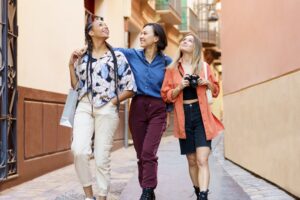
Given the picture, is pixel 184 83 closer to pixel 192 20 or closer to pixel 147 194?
pixel 147 194

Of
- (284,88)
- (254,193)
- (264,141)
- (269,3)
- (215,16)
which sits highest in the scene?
(215,16)

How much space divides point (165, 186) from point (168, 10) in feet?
48.4

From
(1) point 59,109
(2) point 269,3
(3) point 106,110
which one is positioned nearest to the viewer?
(3) point 106,110

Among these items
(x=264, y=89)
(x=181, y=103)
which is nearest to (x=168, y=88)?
(x=181, y=103)

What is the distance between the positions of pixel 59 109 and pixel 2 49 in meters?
2.92

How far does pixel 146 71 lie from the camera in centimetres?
574

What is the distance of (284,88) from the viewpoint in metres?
6.71

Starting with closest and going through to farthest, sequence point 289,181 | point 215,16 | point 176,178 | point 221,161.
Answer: point 289,181 < point 176,178 < point 221,161 < point 215,16

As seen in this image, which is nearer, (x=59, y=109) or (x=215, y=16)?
(x=59, y=109)

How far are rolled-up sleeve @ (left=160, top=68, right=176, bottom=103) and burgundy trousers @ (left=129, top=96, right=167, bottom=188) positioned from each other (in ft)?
0.58

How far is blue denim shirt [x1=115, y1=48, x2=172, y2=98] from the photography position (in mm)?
5703

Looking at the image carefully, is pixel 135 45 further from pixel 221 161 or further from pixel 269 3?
pixel 269 3

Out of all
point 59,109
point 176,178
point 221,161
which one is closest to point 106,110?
point 176,178

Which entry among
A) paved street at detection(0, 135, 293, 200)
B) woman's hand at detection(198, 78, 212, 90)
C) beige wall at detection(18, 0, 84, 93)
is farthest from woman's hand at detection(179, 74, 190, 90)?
beige wall at detection(18, 0, 84, 93)
